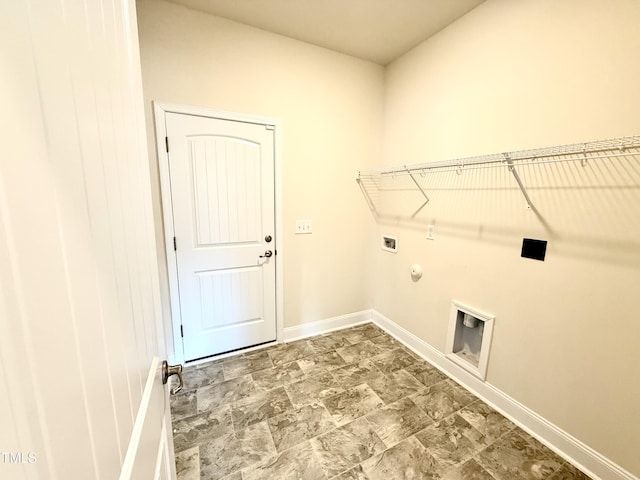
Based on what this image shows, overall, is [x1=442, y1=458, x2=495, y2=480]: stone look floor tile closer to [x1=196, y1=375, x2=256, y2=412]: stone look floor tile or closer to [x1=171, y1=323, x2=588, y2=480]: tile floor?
[x1=171, y1=323, x2=588, y2=480]: tile floor

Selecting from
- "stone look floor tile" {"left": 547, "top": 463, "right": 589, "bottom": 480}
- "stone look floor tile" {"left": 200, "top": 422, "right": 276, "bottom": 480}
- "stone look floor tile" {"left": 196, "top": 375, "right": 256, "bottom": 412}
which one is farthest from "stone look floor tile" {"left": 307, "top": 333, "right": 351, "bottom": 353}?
"stone look floor tile" {"left": 547, "top": 463, "right": 589, "bottom": 480}

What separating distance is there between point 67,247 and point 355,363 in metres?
2.31

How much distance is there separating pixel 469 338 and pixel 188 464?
2080 millimetres

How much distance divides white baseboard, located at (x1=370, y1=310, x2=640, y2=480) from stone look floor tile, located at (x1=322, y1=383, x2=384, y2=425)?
70cm

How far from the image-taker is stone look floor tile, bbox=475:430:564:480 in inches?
55.4

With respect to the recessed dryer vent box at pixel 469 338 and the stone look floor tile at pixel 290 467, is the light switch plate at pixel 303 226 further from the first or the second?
the stone look floor tile at pixel 290 467

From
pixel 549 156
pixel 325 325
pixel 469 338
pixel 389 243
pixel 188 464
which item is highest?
pixel 549 156

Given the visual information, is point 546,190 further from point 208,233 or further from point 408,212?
point 208,233

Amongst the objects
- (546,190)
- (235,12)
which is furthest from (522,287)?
(235,12)

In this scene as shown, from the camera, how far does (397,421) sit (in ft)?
5.60

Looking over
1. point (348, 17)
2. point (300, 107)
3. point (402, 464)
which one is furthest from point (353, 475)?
point (348, 17)

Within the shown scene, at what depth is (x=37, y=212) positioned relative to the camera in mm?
266

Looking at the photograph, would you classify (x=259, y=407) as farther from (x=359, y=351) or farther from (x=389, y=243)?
(x=389, y=243)

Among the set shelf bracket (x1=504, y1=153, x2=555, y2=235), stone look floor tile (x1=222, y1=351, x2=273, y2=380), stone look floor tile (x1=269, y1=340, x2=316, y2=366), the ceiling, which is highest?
the ceiling
